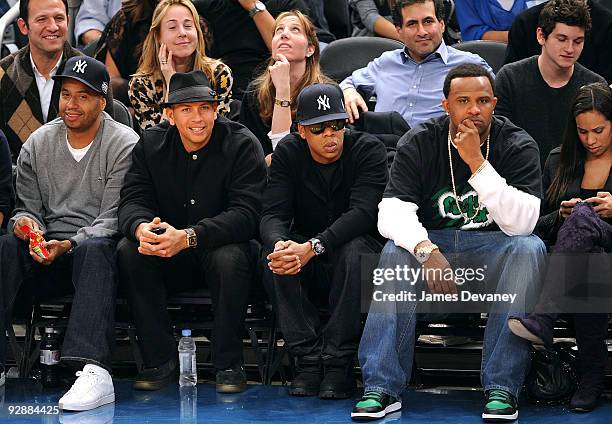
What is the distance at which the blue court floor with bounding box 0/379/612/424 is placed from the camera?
15.8 ft

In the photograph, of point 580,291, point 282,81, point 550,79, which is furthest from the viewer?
point 282,81

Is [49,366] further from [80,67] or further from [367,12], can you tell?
[367,12]

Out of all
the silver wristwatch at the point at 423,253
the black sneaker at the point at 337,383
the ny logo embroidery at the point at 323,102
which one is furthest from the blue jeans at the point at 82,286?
the silver wristwatch at the point at 423,253

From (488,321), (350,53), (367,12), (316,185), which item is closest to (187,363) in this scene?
(316,185)

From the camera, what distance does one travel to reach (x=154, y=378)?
17.7ft

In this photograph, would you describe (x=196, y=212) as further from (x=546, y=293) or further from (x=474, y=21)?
(x=474, y=21)

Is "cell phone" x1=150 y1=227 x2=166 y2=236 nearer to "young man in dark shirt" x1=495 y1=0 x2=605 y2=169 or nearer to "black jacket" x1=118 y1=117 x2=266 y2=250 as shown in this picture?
"black jacket" x1=118 y1=117 x2=266 y2=250

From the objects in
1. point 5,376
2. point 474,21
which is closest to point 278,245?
point 5,376

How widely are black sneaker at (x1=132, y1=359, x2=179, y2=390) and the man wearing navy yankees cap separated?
0.18 metres

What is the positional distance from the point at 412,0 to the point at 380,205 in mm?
1665

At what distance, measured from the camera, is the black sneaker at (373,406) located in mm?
4758

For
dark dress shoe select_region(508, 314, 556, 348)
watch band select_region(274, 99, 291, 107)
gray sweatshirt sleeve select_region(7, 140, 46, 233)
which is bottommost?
dark dress shoe select_region(508, 314, 556, 348)

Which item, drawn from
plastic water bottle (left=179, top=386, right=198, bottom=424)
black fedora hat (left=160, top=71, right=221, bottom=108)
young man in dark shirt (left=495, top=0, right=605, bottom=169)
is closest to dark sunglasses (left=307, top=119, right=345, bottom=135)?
black fedora hat (left=160, top=71, right=221, bottom=108)

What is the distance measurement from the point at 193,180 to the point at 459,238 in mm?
1280
